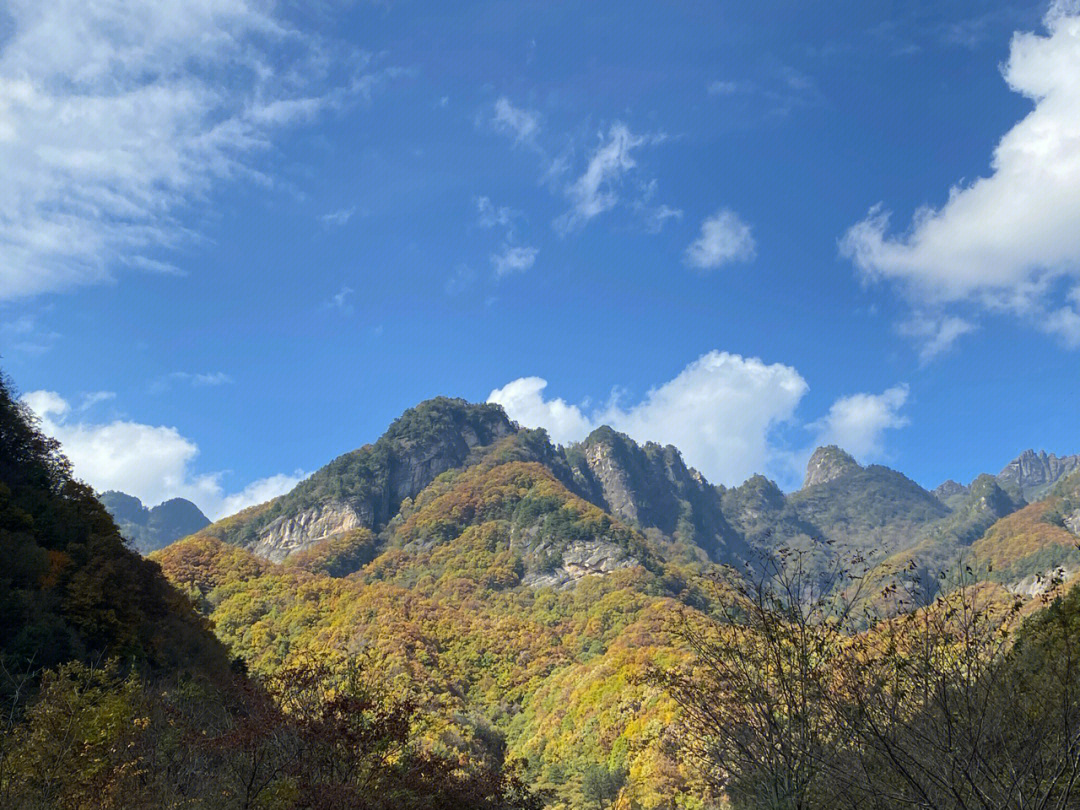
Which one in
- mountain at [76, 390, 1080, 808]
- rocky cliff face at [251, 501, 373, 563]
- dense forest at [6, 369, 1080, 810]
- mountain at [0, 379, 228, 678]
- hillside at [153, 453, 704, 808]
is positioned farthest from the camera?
rocky cliff face at [251, 501, 373, 563]

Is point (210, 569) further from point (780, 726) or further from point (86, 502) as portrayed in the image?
point (780, 726)

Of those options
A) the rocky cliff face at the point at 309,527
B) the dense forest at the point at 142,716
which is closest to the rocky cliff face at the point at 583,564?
the rocky cliff face at the point at 309,527

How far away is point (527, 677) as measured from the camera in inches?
3014

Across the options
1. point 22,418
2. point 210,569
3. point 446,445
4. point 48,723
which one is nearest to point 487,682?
point 210,569

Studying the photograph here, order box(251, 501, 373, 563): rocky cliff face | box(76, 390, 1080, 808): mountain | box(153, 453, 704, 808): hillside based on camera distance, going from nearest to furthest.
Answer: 1. box(76, 390, 1080, 808): mountain
2. box(153, 453, 704, 808): hillside
3. box(251, 501, 373, 563): rocky cliff face

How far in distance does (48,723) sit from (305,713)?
5431mm

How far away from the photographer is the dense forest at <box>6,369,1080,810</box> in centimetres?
892

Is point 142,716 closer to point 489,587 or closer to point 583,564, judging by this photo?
point 489,587

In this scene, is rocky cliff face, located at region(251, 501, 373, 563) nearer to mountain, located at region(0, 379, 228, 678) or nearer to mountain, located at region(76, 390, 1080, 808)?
mountain, located at region(76, 390, 1080, 808)

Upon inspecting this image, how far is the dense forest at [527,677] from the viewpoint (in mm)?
8922

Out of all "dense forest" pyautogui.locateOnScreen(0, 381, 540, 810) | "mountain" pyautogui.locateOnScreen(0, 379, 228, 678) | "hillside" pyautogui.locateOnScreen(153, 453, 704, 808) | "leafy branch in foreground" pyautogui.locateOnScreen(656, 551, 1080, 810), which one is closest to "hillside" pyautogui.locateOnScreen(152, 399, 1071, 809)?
"hillside" pyautogui.locateOnScreen(153, 453, 704, 808)

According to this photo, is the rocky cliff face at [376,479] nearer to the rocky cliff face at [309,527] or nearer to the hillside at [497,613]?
the rocky cliff face at [309,527]

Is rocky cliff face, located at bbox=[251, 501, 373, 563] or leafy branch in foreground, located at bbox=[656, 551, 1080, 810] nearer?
leafy branch in foreground, located at bbox=[656, 551, 1080, 810]

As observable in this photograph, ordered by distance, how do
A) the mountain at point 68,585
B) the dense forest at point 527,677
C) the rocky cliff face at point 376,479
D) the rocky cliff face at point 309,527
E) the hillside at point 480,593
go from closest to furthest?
the dense forest at point 527,677 → the mountain at point 68,585 → the hillside at point 480,593 → the rocky cliff face at point 309,527 → the rocky cliff face at point 376,479
